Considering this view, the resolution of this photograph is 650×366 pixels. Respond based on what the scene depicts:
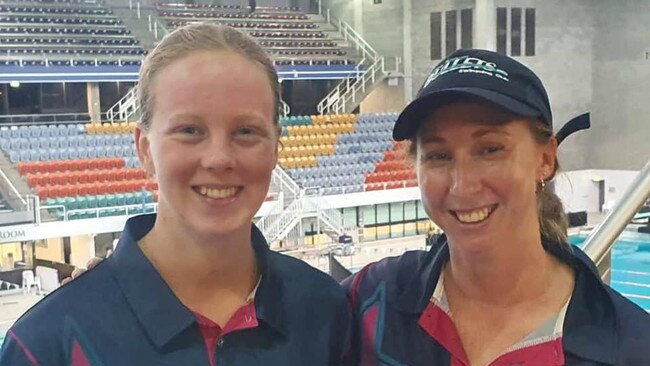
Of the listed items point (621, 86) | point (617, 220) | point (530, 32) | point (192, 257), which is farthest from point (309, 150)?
point (192, 257)

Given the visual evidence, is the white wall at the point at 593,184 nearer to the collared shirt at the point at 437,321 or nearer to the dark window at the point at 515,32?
the dark window at the point at 515,32

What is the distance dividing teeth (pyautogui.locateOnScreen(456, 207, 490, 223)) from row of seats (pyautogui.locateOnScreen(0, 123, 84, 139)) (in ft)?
30.6

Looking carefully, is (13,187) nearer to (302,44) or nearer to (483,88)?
(302,44)

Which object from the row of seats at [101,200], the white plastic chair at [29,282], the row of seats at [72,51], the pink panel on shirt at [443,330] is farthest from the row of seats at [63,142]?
the pink panel on shirt at [443,330]

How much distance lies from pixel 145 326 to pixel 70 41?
37.0ft

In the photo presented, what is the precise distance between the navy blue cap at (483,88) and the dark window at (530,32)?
11.6 m

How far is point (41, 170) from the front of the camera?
9.08m

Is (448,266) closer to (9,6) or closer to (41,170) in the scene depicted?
(41,170)

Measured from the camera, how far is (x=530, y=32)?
12.1 m

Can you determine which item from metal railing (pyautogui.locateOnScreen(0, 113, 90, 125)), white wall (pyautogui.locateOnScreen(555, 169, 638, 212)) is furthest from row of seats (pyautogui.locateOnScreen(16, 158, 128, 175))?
white wall (pyautogui.locateOnScreen(555, 169, 638, 212))

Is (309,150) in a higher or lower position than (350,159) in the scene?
higher

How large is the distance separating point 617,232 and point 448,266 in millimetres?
276

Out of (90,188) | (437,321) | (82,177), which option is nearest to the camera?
(437,321)

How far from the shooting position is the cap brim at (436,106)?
0.90 metres
